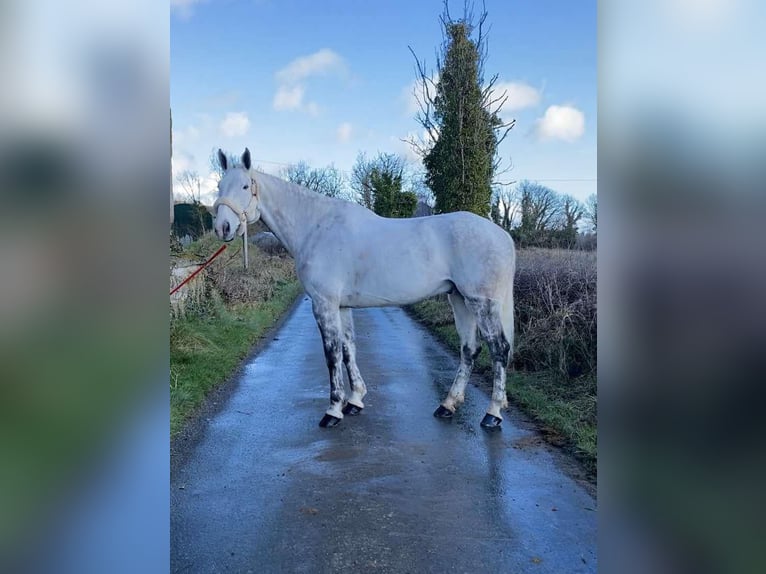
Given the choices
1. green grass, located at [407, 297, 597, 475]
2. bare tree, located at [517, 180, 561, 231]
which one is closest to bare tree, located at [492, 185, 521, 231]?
bare tree, located at [517, 180, 561, 231]

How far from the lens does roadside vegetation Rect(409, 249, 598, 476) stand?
4.24m

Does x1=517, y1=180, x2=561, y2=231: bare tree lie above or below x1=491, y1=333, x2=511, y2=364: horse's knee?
above

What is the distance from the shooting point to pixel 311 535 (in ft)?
8.58

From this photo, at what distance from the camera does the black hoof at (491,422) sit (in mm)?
4301

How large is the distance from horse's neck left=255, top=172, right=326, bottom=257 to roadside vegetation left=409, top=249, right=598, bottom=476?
2.45 meters

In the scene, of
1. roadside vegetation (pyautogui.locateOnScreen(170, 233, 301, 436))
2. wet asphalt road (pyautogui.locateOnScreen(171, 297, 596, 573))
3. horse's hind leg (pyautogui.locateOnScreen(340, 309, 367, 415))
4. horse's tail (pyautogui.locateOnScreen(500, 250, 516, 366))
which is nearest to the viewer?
wet asphalt road (pyautogui.locateOnScreen(171, 297, 596, 573))

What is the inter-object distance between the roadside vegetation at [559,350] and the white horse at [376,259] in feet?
1.84

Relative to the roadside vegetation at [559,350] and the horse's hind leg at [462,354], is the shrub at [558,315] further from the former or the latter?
the horse's hind leg at [462,354]

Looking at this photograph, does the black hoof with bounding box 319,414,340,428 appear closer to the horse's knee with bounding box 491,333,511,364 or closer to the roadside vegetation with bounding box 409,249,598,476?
the horse's knee with bounding box 491,333,511,364

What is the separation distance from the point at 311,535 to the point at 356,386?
7.25 feet

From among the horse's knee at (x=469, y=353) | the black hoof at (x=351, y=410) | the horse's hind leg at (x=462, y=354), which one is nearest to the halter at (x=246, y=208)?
the black hoof at (x=351, y=410)
